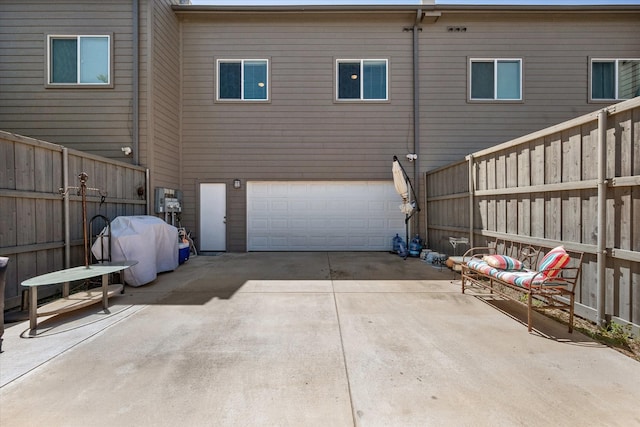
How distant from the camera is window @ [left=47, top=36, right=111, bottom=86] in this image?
6.86 m

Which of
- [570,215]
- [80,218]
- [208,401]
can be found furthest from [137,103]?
[570,215]

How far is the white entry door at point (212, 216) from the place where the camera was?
8203mm

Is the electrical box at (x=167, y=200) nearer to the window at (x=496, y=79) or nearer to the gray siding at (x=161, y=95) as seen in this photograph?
the gray siding at (x=161, y=95)

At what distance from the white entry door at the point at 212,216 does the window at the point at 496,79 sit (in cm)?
740

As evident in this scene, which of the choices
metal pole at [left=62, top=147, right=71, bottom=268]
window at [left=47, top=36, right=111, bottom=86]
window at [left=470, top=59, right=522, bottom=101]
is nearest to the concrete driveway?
metal pole at [left=62, top=147, right=71, bottom=268]

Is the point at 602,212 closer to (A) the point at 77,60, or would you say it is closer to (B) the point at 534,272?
(B) the point at 534,272

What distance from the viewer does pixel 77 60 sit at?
6.94m

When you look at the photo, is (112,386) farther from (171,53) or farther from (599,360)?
(171,53)

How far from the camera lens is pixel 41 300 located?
411 cm

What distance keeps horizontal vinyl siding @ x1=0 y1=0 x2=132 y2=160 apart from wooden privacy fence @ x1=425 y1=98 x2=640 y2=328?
776 centimetres

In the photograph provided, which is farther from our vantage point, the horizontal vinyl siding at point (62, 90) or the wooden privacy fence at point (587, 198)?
the horizontal vinyl siding at point (62, 90)

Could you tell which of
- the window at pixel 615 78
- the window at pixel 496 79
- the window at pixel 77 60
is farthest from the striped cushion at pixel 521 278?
the window at pixel 77 60

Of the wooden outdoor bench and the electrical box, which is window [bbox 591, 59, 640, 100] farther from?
the electrical box

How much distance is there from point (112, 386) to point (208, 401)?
76cm
